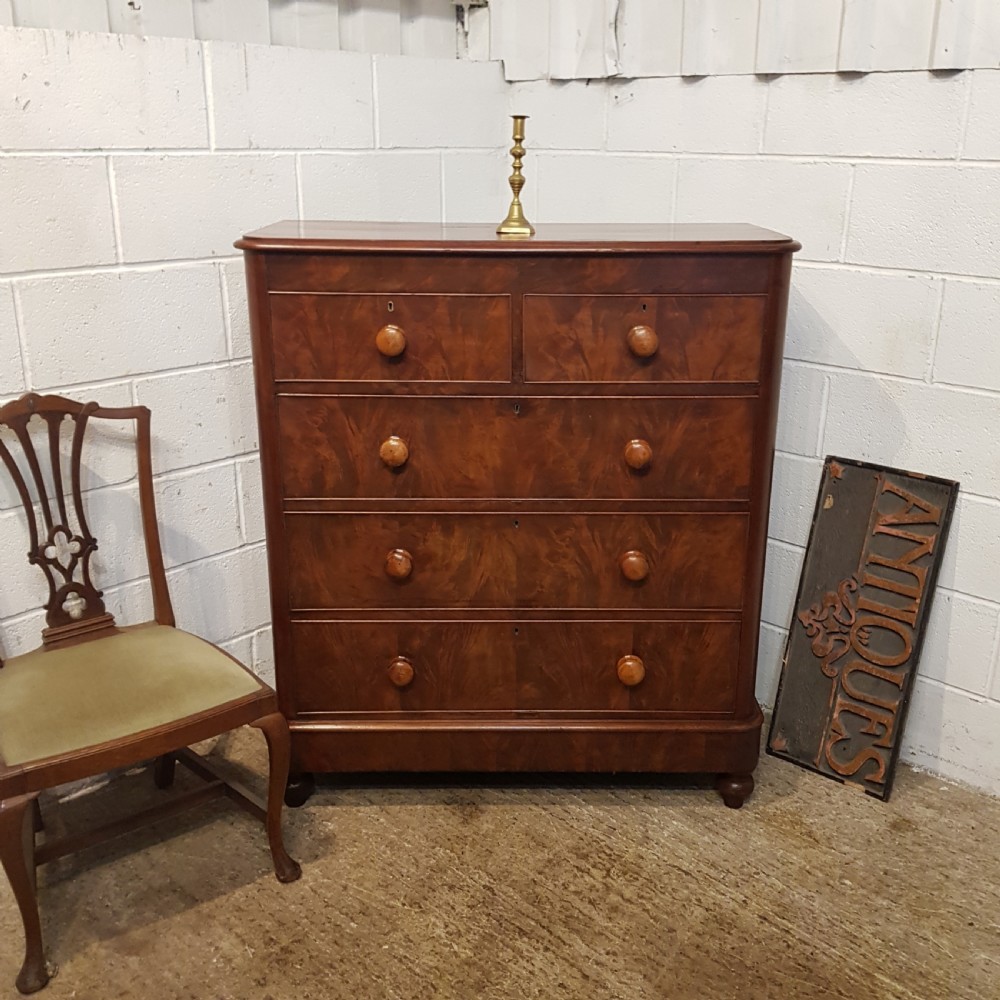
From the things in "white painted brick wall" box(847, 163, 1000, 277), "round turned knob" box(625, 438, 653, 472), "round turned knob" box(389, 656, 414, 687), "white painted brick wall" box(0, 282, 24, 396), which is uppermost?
"white painted brick wall" box(847, 163, 1000, 277)

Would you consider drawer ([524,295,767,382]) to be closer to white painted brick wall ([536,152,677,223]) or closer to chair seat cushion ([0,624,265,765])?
white painted brick wall ([536,152,677,223])

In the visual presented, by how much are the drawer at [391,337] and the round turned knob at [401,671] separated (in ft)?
1.92

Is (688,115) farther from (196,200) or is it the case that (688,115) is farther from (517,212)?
(196,200)

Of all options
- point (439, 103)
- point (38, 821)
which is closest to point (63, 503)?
point (38, 821)

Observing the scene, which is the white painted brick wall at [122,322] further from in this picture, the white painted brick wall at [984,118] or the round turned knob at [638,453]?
the white painted brick wall at [984,118]

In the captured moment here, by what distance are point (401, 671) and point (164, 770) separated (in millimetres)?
622

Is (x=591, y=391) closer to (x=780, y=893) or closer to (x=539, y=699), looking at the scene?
(x=539, y=699)

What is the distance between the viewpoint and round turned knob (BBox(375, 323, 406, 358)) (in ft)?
6.29

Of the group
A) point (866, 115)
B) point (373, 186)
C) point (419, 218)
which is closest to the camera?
point (866, 115)

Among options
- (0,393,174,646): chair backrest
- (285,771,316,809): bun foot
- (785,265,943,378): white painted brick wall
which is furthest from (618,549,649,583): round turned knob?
(0,393,174,646): chair backrest

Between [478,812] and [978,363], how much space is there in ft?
4.64

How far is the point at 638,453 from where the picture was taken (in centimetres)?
199

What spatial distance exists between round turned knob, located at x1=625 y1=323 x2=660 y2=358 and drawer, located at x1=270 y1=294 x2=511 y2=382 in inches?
9.1

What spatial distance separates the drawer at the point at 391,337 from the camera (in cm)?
192
